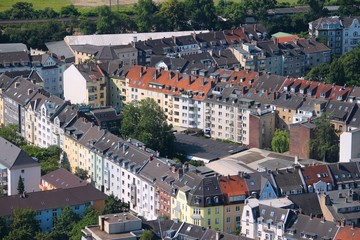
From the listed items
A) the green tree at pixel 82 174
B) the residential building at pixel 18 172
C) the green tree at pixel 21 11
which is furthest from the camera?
the green tree at pixel 21 11

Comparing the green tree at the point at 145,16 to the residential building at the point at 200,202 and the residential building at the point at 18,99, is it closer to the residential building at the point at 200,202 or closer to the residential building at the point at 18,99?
the residential building at the point at 18,99

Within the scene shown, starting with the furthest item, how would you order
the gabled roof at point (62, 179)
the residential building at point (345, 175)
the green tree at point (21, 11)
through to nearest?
1. the green tree at point (21, 11)
2. the gabled roof at point (62, 179)
3. the residential building at point (345, 175)

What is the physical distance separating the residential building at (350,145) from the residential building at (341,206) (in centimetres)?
774

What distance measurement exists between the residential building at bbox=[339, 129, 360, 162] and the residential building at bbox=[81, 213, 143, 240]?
15.3 meters

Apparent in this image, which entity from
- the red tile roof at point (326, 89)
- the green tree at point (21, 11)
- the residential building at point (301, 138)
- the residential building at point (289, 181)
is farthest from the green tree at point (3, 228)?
the green tree at point (21, 11)

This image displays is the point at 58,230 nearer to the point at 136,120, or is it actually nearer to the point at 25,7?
the point at 136,120

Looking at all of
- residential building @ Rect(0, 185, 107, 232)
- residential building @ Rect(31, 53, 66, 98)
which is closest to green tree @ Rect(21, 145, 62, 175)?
residential building @ Rect(0, 185, 107, 232)

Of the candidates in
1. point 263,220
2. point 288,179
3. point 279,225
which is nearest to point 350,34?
point 288,179

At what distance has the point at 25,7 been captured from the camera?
98625mm

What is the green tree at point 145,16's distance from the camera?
9350cm

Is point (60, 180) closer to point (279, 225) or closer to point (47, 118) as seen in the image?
point (47, 118)

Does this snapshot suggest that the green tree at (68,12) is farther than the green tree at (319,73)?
Yes

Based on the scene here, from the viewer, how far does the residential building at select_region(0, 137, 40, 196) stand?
59062mm

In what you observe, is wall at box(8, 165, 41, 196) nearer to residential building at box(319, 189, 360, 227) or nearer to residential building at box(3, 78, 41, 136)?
residential building at box(3, 78, 41, 136)
